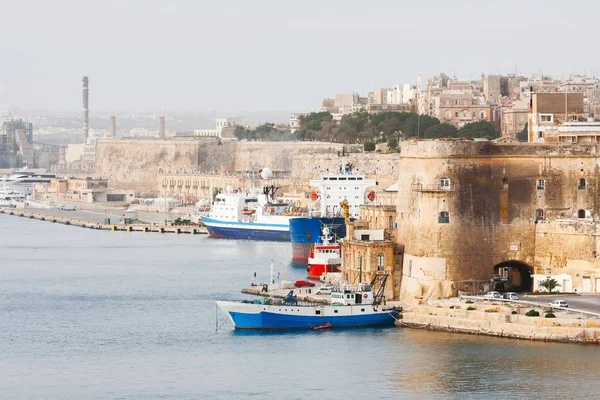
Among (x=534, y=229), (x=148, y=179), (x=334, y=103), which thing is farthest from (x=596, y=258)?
(x=334, y=103)

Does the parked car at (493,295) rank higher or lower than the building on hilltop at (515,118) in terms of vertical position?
lower

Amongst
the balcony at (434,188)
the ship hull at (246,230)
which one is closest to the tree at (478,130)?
the ship hull at (246,230)

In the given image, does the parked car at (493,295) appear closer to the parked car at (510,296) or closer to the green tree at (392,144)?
the parked car at (510,296)

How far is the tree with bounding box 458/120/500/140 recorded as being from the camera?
81.7 meters

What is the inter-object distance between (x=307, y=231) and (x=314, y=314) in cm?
1768

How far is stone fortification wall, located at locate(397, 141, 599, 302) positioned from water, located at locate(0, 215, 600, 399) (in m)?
2.32

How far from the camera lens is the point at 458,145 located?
36.1 meters

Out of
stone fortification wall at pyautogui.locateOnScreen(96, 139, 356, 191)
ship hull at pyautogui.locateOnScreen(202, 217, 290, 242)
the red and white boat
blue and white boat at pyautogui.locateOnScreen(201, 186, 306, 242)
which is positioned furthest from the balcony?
stone fortification wall at pyautogui.locateOnScreen(96, 139, 356, 191)

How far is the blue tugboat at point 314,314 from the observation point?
35375 millimetres

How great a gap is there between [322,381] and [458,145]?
8066 millimetres

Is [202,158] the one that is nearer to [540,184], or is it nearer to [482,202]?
[540,184]

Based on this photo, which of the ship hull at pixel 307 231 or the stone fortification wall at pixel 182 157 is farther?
the stone fortification wall at pixel 182 157

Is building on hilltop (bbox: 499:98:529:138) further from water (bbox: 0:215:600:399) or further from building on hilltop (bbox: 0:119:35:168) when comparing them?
building on hilltop (bbox: 0:119:35:168)

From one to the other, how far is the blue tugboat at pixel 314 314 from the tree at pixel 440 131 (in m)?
46.8
